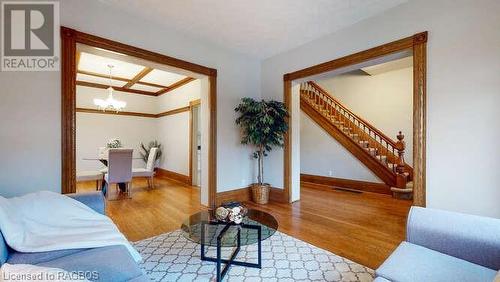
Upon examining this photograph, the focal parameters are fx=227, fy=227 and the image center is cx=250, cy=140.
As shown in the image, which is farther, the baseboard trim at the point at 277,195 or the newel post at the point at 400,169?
the newel post at the point at 400,169

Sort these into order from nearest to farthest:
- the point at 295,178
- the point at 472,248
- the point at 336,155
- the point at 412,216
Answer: the point at 472,248
the point at 412,216
the point at 295,178
the point at 336,155

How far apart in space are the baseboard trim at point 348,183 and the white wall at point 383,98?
1420 millimetres

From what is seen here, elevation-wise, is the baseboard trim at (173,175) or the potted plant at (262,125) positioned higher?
the potted plant at (262,125)

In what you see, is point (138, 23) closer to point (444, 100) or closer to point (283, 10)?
point (283, 10)

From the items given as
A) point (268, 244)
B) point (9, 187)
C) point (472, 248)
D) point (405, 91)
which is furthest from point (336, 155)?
point (9, 187)

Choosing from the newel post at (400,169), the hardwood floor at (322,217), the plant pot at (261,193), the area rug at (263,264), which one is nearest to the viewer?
the area rug at (263,264)

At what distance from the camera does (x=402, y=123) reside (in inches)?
230

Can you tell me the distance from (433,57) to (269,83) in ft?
8.49

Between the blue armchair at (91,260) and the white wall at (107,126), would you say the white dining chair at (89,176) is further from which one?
the blue armchair at (91,260)

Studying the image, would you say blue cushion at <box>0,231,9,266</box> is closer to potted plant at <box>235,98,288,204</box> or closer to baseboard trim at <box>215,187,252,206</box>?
baseboard trim at <box>215,187,252,206</box>

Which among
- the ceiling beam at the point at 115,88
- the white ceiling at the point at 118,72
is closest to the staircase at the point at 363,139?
the white ceiling at the point at 118,72

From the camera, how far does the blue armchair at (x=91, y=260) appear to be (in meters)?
1.22

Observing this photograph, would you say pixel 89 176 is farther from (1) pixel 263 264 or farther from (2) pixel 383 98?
(2) pixel 383 98

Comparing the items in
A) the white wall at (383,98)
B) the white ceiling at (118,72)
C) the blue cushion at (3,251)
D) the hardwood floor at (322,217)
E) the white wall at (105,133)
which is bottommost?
the hardwood floor at (322,217)
